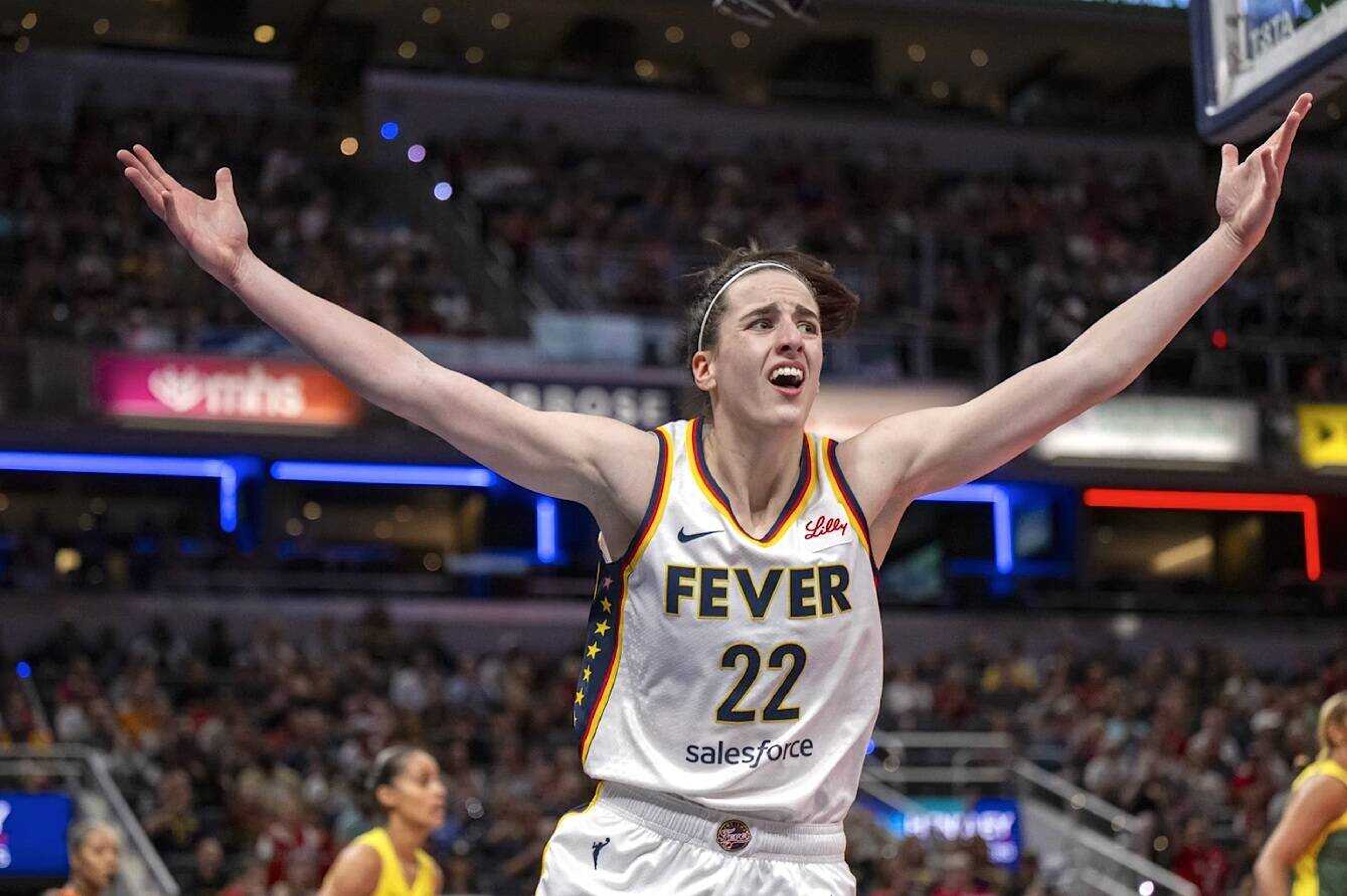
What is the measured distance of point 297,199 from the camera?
2359cm

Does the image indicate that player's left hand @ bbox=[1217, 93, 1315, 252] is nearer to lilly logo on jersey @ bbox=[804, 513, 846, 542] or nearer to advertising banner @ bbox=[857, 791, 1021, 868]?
lilly logo on jersey @ bbox=[804, 513, 846, 542]

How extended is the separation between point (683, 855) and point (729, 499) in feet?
2.44

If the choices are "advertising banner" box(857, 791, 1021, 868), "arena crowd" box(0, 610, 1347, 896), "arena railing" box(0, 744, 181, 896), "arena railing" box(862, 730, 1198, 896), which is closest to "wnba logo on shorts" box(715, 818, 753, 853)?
"arena crowd" box(0, 610, 1347, 896)

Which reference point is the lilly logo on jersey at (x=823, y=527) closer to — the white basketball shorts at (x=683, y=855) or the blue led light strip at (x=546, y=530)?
the white basketball shorts at (x=683, y=855)

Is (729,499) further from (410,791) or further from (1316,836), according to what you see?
(1316,836)

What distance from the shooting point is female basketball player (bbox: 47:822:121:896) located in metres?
7.43

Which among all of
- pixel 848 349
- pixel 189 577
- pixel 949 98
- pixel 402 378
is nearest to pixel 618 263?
pixel 848 349

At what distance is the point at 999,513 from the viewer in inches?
1096

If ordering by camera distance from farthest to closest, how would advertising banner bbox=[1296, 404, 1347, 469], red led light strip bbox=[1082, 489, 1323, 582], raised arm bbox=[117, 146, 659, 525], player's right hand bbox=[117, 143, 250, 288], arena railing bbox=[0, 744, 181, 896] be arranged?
red led light strip bbox=[1082, 489, 1323, 582], advertising banner bbox=[1296, 404, 1347, 469], arena railing bbox=[0, 744, 181, 896], player's right hand bbox=[117, 143, 250, 288], raised arm bbox=[117, 146, 659, 525]

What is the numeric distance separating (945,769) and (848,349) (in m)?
5.87

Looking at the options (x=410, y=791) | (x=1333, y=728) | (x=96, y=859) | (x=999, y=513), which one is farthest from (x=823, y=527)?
(x=999, y=513)

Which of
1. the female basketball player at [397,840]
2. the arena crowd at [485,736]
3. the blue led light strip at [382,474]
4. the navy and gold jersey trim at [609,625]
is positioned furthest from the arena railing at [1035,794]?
the navy and gold jersey trim at [609,625]

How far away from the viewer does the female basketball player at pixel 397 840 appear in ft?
22.8

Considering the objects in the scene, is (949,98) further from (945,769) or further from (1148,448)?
(945,769)
